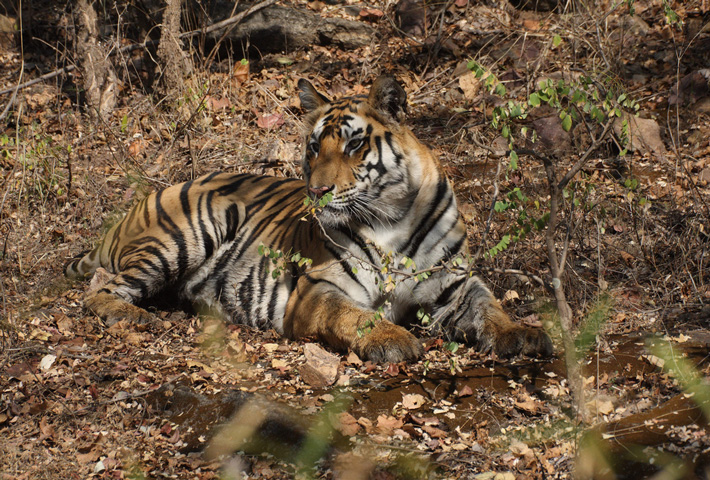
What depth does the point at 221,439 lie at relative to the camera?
10.0 feet

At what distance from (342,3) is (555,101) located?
7543 millimetres

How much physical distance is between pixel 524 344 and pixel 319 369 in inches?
40.9

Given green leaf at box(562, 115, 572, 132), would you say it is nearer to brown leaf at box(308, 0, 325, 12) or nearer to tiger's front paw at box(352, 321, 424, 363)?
tiger's front paw at box(352, 321, 424, 363)

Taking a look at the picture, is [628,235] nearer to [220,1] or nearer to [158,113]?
[158,113]

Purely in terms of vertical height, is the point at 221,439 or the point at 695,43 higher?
the point at 695,43

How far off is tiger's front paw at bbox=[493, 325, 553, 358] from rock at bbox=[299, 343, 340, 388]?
84cm

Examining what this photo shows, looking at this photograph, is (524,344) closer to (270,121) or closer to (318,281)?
(318,281)

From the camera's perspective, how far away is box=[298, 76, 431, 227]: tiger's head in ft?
13.1

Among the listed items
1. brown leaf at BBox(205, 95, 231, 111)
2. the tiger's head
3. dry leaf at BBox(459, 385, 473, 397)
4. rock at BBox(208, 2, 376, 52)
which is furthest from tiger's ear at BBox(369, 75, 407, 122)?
rock at BBox(208, 2, 376, 52)

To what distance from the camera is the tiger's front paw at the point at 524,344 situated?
3.56 m

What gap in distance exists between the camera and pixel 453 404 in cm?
322

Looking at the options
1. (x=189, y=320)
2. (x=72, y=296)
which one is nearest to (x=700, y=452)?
(x=189, y=320)

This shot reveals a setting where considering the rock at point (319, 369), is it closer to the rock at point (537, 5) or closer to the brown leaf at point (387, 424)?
the brown leaf at point (387, 424)

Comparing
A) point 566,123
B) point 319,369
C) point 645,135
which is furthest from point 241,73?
point 566,123
